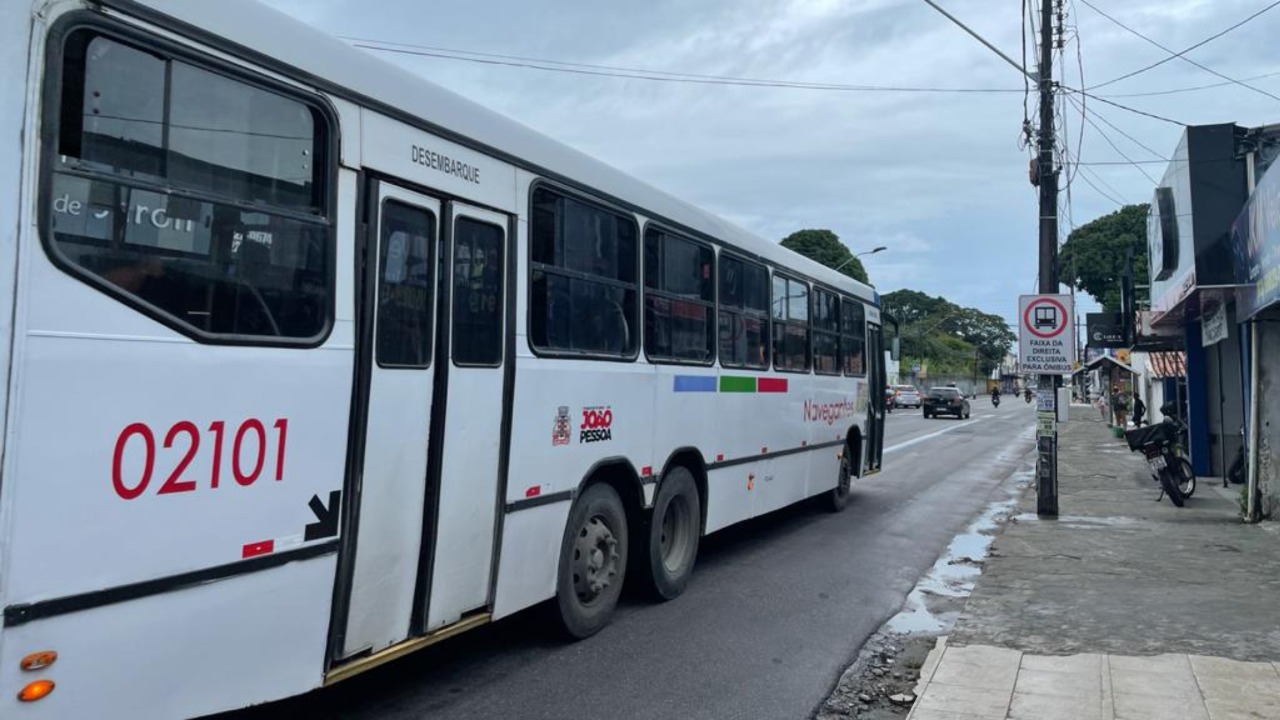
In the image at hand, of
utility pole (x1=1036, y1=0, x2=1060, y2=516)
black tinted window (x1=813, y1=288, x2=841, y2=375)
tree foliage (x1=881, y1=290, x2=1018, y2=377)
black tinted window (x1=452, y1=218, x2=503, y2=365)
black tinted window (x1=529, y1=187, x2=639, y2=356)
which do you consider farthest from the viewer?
tree foliage (x1=881, y1=290, x2=1018, y2=377)

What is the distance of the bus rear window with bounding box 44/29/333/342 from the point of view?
302 centimetres

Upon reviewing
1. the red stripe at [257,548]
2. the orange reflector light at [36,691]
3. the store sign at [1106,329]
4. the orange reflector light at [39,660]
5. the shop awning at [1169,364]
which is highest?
the store sign at [1106,329]

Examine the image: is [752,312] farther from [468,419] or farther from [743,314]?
[468,419]

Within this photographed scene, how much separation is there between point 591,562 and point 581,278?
188 centimetres

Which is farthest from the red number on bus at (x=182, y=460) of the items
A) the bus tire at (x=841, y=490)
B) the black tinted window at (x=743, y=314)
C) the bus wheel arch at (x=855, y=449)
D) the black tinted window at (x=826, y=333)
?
the bus wheel arch at (x=855, y=449)

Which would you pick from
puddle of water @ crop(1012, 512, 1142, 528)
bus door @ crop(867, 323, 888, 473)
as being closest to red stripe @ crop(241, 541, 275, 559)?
puddle of water @ crop(1012, 512, 1142, 528)

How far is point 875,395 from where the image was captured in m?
13.9

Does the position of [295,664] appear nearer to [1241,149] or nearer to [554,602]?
[554,602]

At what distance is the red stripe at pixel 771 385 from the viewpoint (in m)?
8.94

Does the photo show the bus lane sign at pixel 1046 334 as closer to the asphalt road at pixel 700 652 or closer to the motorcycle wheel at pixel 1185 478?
the motorcycle wheel at pixel 1185 478

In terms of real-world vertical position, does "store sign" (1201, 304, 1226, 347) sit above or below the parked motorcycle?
above

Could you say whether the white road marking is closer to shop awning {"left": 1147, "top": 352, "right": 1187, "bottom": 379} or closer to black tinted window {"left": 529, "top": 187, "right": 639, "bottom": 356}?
shop awning {"left": 1147, "top": 352, "right": 1187, "bottom": 379}

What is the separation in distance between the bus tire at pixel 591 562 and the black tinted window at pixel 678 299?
1.25 m

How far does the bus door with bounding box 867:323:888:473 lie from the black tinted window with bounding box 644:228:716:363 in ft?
20.4
